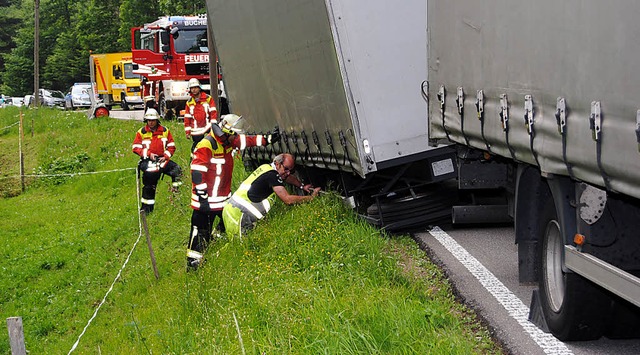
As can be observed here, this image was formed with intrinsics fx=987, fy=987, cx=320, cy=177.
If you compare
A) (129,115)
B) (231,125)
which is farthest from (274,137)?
(129,115)

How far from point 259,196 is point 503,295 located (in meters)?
4.27

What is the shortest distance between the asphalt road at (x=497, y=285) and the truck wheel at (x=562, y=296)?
0.38ft

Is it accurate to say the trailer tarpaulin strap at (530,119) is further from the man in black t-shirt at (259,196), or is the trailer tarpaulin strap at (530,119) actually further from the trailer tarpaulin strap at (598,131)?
the man in black t-shirt at (259,196)

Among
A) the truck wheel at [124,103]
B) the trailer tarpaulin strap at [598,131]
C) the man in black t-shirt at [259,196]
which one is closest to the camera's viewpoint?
the trailer tarpaulin strap at [598,131]

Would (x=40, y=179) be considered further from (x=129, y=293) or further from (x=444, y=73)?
(x=444, y=73)

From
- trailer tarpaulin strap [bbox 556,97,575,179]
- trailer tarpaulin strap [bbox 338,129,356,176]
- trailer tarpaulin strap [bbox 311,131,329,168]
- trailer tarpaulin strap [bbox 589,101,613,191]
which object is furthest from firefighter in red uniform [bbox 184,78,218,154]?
trailer tarpaulin strap [bbox 589,101,613,191]

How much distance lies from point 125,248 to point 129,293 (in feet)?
13.5

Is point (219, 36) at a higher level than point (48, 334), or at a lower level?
higher

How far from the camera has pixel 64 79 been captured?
81.2m

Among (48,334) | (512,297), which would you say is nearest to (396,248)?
(512,297)

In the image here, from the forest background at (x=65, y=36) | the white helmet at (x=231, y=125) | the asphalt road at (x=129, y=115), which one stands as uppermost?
the forest background at (x=65, y=36)

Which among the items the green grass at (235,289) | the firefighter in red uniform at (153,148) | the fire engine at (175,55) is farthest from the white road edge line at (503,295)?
the fire engine at (175,55)

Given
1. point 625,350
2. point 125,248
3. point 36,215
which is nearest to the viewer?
point 625,350

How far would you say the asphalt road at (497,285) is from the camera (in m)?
6.06
